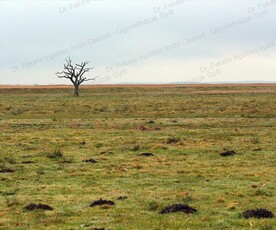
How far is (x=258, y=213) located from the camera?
14852 mm

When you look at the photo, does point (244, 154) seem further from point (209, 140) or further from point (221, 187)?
point (221, 187)

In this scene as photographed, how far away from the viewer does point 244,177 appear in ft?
69.9

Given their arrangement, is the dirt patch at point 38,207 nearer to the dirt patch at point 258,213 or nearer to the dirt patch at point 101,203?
the dirt patch at point 101,203

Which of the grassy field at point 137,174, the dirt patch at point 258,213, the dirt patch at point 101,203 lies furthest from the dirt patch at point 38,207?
the dirt patch at point 258,213

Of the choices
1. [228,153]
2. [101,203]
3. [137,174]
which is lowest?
[228,153]

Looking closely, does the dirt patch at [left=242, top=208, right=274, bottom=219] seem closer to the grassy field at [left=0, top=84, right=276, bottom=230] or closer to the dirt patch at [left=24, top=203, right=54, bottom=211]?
the grassy field at [left=0, top=84, right=276, bottom=230]

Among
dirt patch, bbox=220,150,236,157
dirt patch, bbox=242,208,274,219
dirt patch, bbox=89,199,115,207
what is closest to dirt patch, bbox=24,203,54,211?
dirt patch, bbox=89,199,115,207

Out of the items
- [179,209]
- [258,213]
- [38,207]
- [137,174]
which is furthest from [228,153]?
[38,207]

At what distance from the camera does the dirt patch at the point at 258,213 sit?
1470cm

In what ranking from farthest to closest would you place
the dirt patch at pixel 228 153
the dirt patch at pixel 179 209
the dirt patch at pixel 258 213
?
1. the dirt patch at pixel 228 153
2. the dirt patch at pixel 179 209
3. the dirt patch at pixel 258 213

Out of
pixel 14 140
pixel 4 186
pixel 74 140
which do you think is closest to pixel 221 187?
pixel 4 186

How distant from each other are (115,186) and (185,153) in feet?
31.8

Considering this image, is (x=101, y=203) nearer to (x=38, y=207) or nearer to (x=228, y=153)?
(x=38, y=207)

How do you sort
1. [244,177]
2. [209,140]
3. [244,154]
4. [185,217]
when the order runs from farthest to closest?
[209,140], [244,154], [244,177], [185,217]
